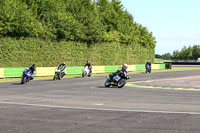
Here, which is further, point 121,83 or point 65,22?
point 65,22

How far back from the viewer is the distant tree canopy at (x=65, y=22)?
34531 millimetres

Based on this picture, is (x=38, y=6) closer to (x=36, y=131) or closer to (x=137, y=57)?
(x=137, y=57)

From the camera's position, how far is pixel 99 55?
46.3 metres

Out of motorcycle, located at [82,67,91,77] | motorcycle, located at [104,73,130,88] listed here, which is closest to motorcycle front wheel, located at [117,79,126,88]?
motorcycle, located at [104,73,130,88]

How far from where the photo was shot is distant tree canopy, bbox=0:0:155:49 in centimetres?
3453

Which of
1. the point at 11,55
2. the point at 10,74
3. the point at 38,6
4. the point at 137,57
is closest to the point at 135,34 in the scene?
the point at 137,57

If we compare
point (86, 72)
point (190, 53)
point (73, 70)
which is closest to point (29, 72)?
point (86, 72)

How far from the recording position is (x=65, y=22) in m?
41.2

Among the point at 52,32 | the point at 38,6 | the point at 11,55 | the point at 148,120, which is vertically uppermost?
the point at 38,6

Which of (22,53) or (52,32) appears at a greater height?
(52,32)

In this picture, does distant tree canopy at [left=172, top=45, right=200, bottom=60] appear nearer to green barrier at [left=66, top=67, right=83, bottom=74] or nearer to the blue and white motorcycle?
green barrier at [left=66, top=67, right=83, bottom=74]

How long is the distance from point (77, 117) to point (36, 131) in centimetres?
184

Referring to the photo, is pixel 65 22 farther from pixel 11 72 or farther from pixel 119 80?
pixel 119 80

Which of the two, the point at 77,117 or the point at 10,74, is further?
the point at 10,74
